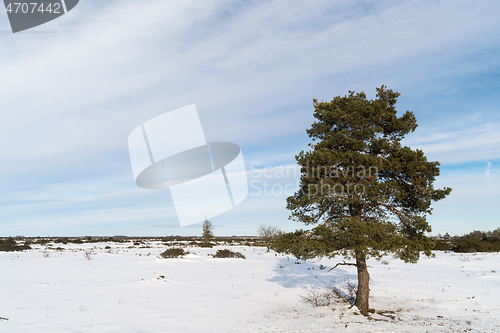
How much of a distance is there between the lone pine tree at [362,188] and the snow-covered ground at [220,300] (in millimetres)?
2353

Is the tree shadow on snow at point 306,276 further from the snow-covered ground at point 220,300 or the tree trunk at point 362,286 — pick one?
the tree trunk at point 362,286

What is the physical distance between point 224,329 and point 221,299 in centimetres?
480

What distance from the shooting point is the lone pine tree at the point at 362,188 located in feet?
33.0

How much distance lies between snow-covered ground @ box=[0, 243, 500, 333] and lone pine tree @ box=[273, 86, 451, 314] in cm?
235

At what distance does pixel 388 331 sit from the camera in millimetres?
9180

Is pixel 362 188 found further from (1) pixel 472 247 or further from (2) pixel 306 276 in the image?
(1) pixel 472 247

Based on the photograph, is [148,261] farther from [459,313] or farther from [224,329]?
[459,313]

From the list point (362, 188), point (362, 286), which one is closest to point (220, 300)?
point (362, 286)

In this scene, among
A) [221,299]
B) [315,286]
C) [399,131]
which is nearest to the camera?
[399,131]

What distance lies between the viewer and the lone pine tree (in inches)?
396

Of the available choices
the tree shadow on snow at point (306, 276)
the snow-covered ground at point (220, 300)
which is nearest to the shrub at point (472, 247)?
the snow-covered ground at point (220, 300)

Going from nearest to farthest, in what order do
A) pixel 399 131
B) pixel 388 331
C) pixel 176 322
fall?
pixel 388 331
pixel 176 322
pixel 399 131

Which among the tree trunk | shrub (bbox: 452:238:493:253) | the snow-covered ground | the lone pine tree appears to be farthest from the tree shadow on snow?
shrub (bbox: 452:238:493:253)

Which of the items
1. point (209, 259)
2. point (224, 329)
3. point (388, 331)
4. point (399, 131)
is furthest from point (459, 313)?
point (209, 259)
